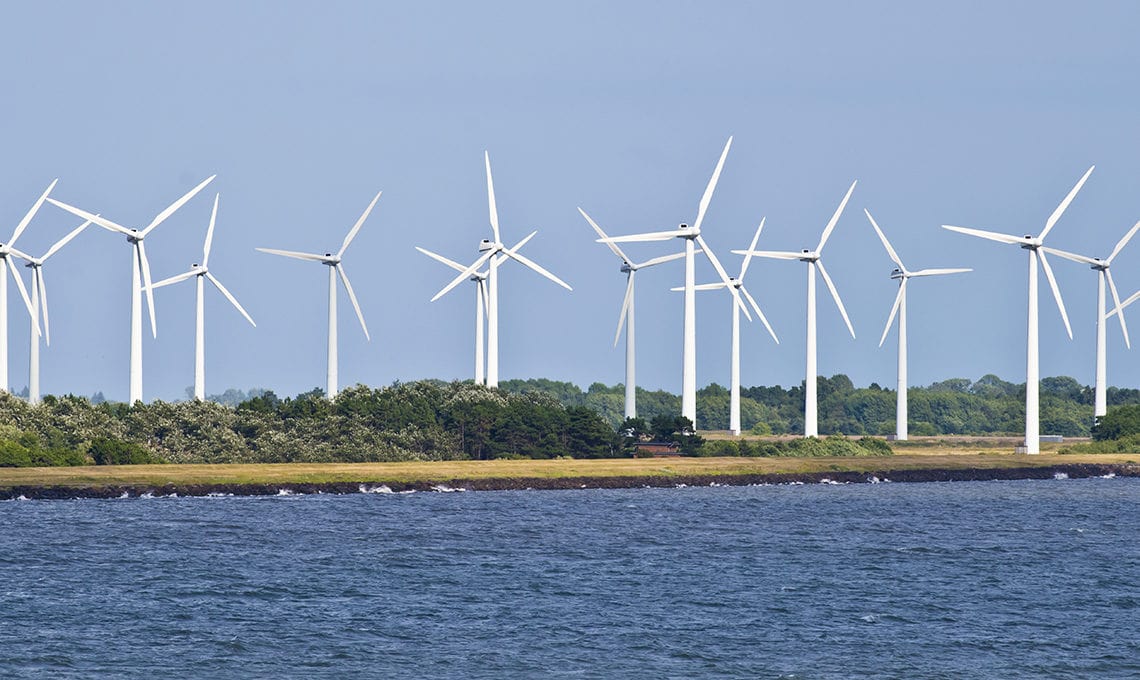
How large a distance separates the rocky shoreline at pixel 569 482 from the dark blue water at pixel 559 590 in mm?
2666

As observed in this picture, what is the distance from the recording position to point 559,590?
63031 millimetres

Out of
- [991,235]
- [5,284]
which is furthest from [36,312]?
[991,235]

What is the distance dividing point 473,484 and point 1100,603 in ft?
187

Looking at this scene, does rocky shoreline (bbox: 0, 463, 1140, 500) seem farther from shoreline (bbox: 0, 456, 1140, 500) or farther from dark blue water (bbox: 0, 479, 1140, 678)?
dark blue water (bbox: 0, 479, 1140, 678)

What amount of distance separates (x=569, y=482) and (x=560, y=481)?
0.67 metres

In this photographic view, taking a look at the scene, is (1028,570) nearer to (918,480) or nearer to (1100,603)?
(1100,603)

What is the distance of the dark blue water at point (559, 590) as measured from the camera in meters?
48.8

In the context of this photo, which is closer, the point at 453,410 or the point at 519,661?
the point at 519,661

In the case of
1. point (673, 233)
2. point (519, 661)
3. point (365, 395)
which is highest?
point (673, 233)

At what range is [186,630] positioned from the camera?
52.8 meters

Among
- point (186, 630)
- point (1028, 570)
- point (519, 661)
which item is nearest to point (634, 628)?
point (519, 661)

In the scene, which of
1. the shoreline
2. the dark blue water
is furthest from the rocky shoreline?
the dark blue water

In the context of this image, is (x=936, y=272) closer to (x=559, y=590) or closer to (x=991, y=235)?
(x=991, y=235)

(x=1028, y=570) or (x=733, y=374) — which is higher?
(x=733, y=374)
